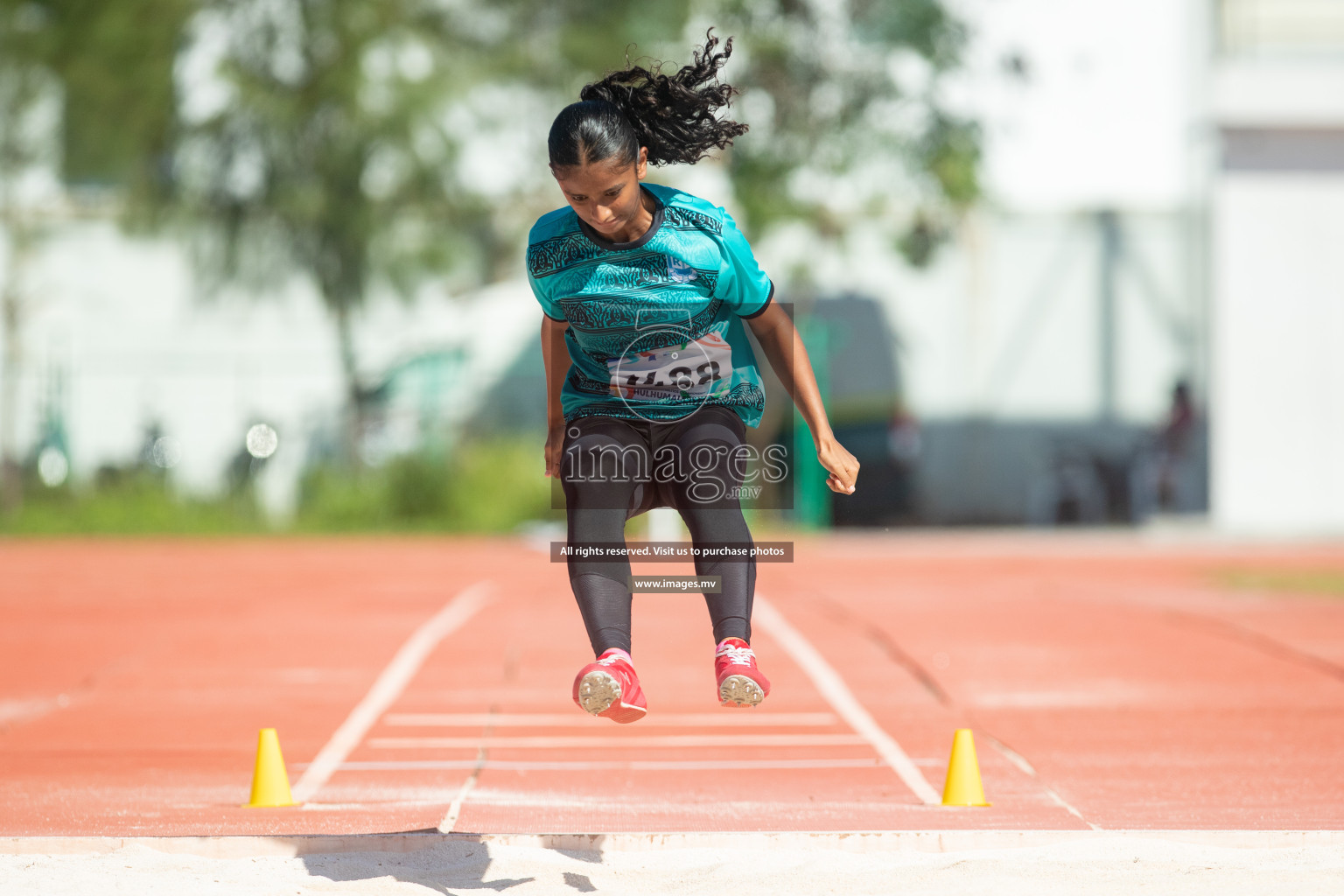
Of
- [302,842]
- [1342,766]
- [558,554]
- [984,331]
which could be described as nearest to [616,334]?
[558,554]

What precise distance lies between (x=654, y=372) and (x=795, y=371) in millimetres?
444

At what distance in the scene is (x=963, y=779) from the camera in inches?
242

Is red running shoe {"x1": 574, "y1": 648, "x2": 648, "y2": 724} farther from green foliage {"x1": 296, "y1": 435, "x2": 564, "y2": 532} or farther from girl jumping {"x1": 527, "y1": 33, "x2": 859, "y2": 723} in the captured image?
green foliage {"x1": 296, "y1": 435, "x2": 564, "y2": 532}

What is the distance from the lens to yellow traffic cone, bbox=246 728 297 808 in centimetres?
618

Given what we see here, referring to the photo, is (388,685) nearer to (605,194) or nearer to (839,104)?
(605,194)

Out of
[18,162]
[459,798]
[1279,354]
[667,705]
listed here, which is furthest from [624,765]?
[18,162]

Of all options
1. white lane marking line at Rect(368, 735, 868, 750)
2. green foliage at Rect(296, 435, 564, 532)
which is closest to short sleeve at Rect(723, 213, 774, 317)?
white lane marking line at Rect(368, 735, 868, 750)

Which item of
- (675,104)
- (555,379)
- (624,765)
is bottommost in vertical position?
(624,765)

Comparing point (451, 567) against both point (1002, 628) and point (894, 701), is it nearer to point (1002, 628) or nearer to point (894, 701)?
point (1002, 628)

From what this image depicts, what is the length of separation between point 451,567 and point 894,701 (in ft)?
28.3

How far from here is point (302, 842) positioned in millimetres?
5363

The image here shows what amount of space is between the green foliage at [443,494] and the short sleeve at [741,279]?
16.4 meters

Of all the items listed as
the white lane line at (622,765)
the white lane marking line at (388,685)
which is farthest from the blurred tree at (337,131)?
the white lane line at (622,765)

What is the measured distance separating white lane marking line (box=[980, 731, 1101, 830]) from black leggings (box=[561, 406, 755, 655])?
6.25 feet
